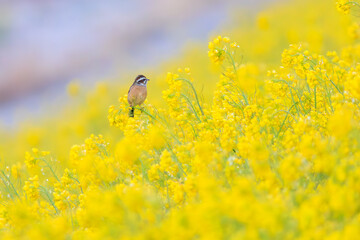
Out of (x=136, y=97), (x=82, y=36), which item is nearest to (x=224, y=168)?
(x=136, y=97)

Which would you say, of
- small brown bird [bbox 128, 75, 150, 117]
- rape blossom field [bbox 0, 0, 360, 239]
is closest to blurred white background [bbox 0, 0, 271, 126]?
small brown bird [bbox 128, 75, 150, 117]

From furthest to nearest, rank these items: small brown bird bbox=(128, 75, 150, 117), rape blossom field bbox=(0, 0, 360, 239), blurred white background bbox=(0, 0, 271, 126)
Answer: blurred white background bbox=(0, 0, 271, 126), small brown bird bbox=(128, 75, 150, 117), rape blossom field bbox=(0, 0, 360, 239)

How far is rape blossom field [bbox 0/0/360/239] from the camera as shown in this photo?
2.84 meters

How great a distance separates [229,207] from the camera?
2.73 metres

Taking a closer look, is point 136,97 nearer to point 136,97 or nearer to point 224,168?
point 136,97

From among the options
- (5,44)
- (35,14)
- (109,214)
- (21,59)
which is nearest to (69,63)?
(21,59)

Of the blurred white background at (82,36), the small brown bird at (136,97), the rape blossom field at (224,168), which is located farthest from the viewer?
the blurred white background at (82,36)

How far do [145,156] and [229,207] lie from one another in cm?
258

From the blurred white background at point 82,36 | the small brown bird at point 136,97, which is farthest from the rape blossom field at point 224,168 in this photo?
the blurred white background at point 82,36

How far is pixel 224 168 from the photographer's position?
13.3 ft

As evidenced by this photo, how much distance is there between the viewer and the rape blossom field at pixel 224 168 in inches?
112

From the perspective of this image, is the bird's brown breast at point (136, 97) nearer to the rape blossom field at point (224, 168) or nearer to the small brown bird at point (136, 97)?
the small brown bird at point (136, 97)

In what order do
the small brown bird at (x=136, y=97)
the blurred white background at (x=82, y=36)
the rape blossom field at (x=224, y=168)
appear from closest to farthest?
the rape blossom field at (x=224, y=168) < the small brown bird at (x=136, y=97) < the blurred white background at (x=82, y=36)

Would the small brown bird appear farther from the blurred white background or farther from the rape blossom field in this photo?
the blurred white background
